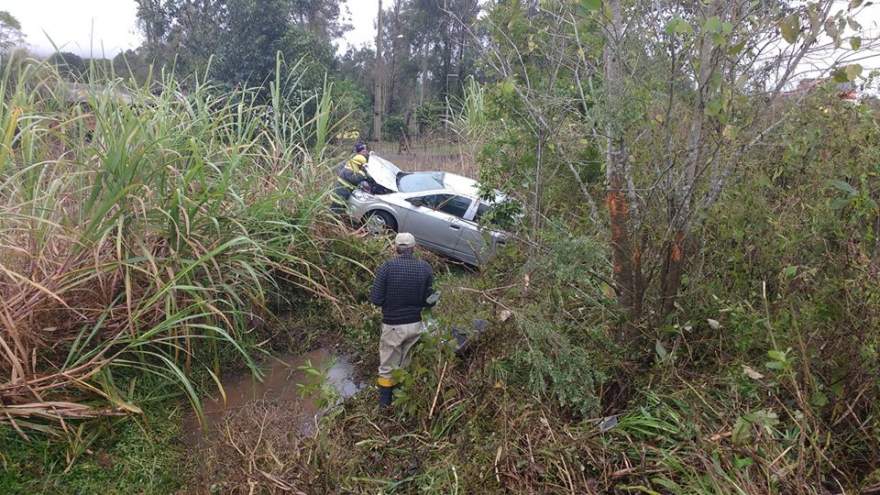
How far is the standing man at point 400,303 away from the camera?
417 cm

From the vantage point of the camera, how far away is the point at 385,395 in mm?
4156

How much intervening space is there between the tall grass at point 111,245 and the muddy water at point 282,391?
26 centimetres

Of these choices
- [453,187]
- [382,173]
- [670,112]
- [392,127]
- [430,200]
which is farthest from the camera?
[392,127]

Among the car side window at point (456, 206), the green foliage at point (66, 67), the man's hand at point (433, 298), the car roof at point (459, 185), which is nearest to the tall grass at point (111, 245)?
the green foliage at point (66, 67)

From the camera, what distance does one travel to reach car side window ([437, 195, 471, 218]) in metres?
8.01

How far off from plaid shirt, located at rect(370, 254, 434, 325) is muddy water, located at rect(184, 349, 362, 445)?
0.58m

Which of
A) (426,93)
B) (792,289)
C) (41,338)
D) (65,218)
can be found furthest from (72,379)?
(426,93)

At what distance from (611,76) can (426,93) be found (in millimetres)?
26991

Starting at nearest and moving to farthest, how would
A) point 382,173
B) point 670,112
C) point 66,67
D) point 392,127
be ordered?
point 670,112 → point 66,67 → point 382,173 → point 392,127

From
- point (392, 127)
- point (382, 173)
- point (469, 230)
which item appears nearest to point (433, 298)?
point (469, 230)

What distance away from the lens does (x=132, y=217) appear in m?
4.08

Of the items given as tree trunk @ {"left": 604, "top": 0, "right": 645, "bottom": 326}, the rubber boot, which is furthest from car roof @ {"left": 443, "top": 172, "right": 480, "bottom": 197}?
tree trunk @ {"left": 604, "top": 0, "right": 645, "bottom": 326}

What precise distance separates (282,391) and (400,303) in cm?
135

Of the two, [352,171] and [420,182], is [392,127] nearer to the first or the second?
[420,182]
